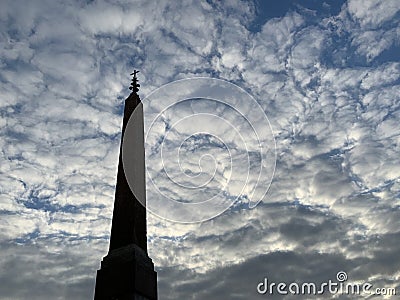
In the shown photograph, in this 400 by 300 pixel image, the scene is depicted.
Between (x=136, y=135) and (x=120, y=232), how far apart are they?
4.71m

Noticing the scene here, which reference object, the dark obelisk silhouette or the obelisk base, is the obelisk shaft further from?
the obelisk base

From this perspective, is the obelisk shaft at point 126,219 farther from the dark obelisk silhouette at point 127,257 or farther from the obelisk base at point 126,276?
the obelisk base at point 126,276

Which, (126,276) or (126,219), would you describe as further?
(126,219)

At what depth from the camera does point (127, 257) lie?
50.5 feet

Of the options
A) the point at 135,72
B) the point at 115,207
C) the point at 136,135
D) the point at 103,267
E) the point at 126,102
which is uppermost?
the point at 135,72

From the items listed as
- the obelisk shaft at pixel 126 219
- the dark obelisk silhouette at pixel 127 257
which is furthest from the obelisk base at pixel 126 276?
the obelisk shaft at pixel 126 219

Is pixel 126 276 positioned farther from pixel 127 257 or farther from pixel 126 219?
pixel 126 219

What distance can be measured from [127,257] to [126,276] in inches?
26.3

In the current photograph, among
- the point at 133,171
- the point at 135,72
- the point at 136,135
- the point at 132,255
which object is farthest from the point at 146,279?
the point at 135,72

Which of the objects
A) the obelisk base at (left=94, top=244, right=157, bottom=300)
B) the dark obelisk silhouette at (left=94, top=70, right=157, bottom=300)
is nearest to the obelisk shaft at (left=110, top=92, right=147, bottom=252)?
the dark obelisk silhouette at (left=94, top=70, right=157, bottom=300)

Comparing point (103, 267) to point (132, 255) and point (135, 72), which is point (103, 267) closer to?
point (132, 255)

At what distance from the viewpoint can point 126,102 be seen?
67.7 ft

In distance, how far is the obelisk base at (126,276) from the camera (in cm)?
1476

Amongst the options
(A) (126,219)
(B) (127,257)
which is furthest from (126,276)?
(A) (126,219)
